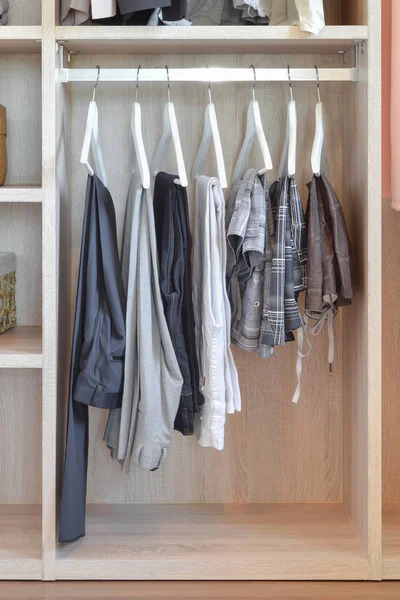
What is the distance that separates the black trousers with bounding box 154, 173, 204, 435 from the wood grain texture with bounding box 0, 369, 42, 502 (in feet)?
1.96

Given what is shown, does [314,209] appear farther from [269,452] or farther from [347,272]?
[269,452]

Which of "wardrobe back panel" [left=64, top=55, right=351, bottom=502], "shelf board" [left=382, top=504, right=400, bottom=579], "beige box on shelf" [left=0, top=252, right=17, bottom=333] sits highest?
"beige box on shelf" [left=0, top=252, right=17, bottom=333]

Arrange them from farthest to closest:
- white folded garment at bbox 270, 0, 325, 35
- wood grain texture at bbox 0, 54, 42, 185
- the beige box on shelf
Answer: wood grain texture at bbox 0, 54, 42, 185, the beige box on shelf, white folded garment at bbox 270, 0, 325, 35

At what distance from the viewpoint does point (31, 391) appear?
258 centimetres

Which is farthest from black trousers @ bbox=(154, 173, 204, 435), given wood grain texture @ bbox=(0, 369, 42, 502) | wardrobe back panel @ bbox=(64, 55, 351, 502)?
wood grain texture @ bbox=(0, 369, 42, 502)

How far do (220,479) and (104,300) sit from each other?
0.82 meters

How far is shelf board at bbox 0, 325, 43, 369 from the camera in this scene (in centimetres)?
213

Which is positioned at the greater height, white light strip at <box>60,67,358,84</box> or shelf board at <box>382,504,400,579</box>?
white light strip at <box>60,67,358,84</box>

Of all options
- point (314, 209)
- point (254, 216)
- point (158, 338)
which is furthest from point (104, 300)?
point (314, 209)

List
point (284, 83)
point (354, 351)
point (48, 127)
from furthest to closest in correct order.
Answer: point (284, 83)
point (354, 351)
point (48, 127)
